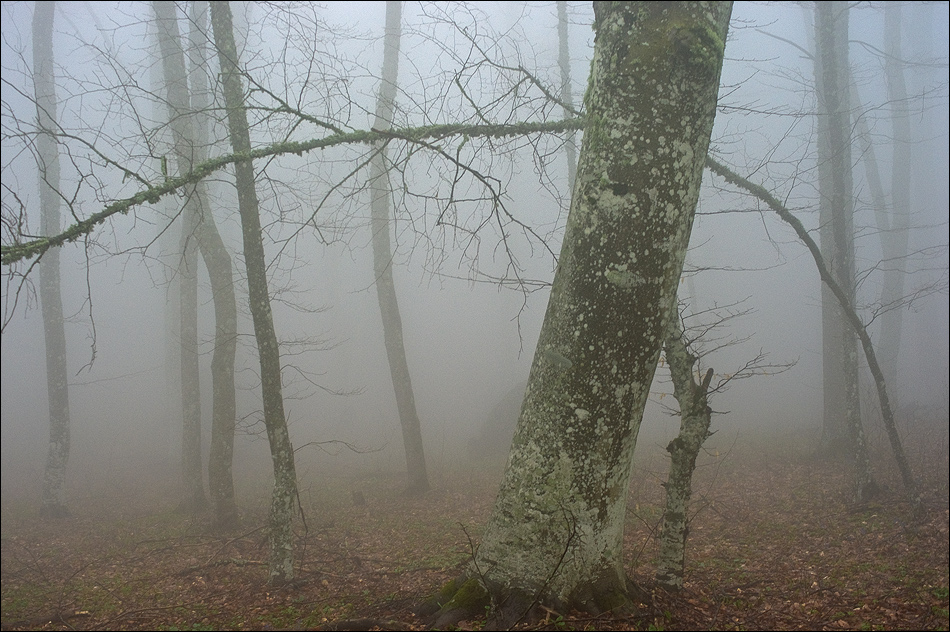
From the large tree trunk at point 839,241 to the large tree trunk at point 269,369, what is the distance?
6017mm

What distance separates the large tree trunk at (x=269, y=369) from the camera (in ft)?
17.2

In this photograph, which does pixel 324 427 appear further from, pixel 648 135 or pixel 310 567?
pixel 648 135

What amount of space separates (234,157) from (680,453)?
4.23 m

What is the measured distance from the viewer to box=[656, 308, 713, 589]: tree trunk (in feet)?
13.3

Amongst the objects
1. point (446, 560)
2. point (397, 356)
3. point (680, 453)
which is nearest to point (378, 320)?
point (397, 356)

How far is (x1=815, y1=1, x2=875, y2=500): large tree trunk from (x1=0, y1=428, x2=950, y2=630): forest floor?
2.24 feet

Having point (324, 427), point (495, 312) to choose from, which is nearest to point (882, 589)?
point (324, 427)

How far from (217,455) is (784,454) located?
1022 cm

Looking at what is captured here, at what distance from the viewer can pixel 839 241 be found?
7617mm

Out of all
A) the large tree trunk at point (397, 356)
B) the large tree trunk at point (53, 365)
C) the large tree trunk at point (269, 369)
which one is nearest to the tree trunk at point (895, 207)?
the large tree trunk at point (397, 356)

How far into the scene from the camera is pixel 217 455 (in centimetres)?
850

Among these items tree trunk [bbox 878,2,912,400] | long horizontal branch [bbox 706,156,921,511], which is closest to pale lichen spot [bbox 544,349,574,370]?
long horizontal branch [bbox 706,156,921,511]

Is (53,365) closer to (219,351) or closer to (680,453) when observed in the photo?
(219,351)

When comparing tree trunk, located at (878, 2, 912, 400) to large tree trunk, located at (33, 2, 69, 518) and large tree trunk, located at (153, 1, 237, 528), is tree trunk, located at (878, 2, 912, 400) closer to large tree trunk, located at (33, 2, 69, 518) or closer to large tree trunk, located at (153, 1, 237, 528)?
large tree trunk, located at (153, 1, 237, 528)
